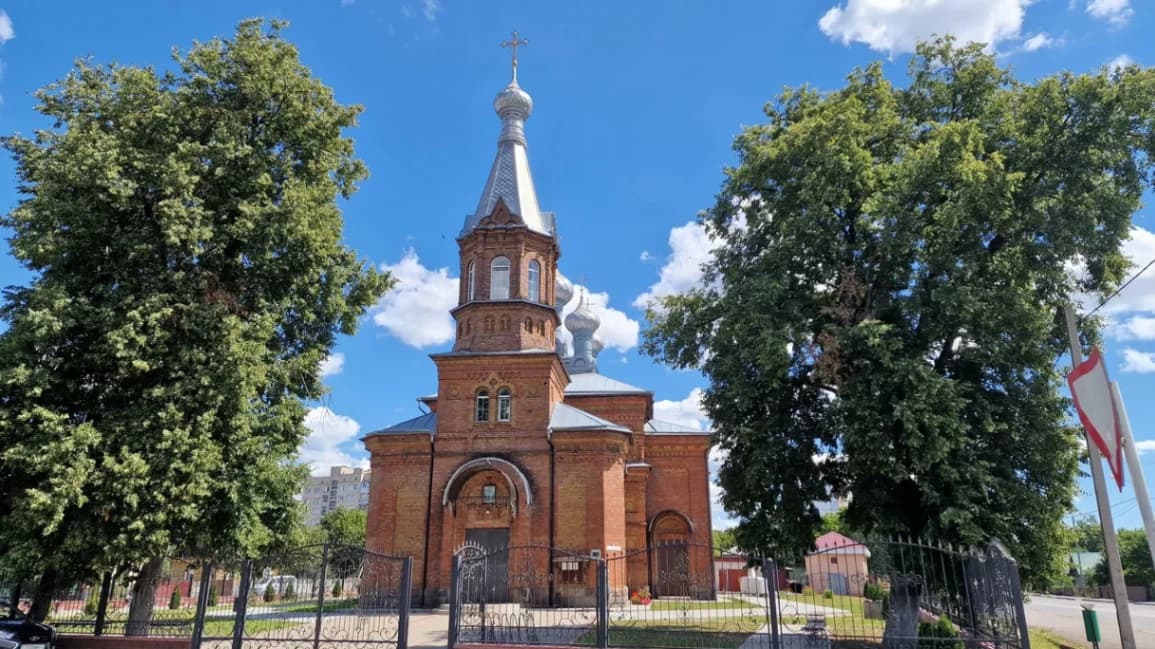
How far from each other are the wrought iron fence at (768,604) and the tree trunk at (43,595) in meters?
7.18

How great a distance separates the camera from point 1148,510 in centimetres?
736

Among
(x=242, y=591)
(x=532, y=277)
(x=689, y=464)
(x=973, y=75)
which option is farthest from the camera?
(x=689, y=464)

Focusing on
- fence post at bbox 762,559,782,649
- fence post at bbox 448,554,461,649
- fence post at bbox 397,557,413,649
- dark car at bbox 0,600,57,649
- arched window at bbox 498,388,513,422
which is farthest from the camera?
arched window at bbox 498,388,513,422

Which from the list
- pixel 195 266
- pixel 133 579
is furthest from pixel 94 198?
pixel 133 579

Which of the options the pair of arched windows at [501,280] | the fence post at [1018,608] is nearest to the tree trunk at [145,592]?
the pair of arched windows at [501,280]

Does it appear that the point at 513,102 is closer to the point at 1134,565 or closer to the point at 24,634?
the point at 24,634

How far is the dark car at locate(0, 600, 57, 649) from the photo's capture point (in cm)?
1173

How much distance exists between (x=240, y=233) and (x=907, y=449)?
12.7 metres

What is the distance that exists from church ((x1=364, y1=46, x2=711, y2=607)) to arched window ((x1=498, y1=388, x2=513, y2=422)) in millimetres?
42

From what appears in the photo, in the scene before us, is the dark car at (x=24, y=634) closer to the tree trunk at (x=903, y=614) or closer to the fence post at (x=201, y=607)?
the fence post at (x=201, y=607)

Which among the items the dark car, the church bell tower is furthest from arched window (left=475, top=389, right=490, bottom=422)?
the dark car

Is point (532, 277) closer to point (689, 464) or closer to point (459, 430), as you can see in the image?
point (459, 430)

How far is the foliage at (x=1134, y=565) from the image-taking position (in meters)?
48.1

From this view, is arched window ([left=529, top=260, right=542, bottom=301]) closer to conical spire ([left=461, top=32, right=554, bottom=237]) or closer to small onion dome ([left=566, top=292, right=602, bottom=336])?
conical spire ([left=461, top=32, right=554, bottom=237])
